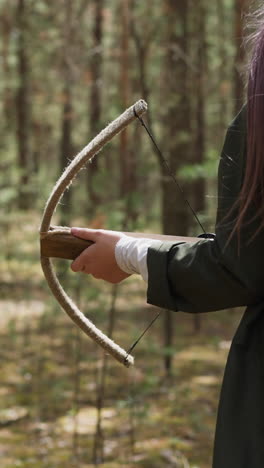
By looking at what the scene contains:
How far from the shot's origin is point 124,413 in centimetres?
668

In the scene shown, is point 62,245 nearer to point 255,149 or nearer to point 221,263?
point 221,263

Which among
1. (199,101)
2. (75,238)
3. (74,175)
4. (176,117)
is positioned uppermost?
(199,101)

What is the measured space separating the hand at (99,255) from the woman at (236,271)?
92 millimetres

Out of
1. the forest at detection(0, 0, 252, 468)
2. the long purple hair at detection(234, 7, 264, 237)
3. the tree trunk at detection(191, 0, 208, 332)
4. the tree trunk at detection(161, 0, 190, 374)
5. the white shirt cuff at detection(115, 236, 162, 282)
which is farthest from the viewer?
the tree trunk at detection(191, 0, 208, 332)

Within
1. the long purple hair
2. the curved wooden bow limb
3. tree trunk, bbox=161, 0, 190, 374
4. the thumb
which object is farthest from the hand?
tree trunk, bbox=161, 0, 190, 374

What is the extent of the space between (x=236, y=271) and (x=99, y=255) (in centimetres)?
48

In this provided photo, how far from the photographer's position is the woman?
5.94 ft

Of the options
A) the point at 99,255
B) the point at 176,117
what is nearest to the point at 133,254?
the point at 99,255

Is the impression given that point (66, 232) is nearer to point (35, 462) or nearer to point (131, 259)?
point (131, 259)

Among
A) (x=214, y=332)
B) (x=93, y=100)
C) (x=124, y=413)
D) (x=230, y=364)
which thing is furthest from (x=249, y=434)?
(x=93, y=100)

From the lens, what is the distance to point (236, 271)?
5.98 feet

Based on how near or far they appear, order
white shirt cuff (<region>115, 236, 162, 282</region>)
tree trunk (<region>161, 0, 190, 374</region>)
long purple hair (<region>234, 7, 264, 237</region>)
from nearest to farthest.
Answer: long purple hair (<region>234, 7, 264, 237</region>) < white shirt cuff (<region>115, 236, 162, 282</region>) < tree trunk (<region>161, 0, 190, 374</region>)

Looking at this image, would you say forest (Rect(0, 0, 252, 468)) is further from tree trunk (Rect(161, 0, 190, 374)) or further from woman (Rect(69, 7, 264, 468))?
woman (Rect(69, 7, 264, 468))

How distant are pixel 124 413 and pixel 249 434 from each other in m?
4.89
